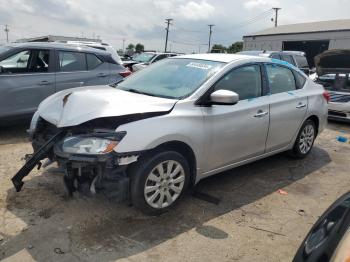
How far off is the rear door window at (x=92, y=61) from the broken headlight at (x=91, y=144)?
13.8 ft

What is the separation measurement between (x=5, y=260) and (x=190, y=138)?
1.98 m

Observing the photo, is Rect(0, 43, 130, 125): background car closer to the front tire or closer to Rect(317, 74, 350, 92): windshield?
the front tire

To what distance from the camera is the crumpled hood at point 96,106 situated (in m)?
3.69

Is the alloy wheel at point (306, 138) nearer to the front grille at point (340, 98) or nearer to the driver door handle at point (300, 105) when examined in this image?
the driver door handle at point (300, 105)

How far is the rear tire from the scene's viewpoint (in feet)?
19.2

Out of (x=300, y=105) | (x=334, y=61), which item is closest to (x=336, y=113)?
(x=334, y=61)

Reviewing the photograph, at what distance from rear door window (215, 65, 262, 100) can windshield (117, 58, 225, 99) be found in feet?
0.55

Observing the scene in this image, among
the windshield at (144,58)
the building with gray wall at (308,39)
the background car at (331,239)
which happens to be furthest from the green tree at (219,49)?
the background car at (331,239)

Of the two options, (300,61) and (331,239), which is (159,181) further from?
(300,61)

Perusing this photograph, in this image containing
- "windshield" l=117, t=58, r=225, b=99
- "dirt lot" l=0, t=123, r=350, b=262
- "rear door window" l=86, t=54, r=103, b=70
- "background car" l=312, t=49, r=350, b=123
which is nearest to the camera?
"dirt lot" l=0, t=123, r=350, b=262

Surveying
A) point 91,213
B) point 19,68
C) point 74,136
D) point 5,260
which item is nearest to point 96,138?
point 74,136

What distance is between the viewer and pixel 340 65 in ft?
29.8

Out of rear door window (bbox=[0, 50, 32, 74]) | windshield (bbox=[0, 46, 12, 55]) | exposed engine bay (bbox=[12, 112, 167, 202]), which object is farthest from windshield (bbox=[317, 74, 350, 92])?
windshield (bbox=[0, 46, 12, 55])

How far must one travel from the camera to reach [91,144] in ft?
11.7
